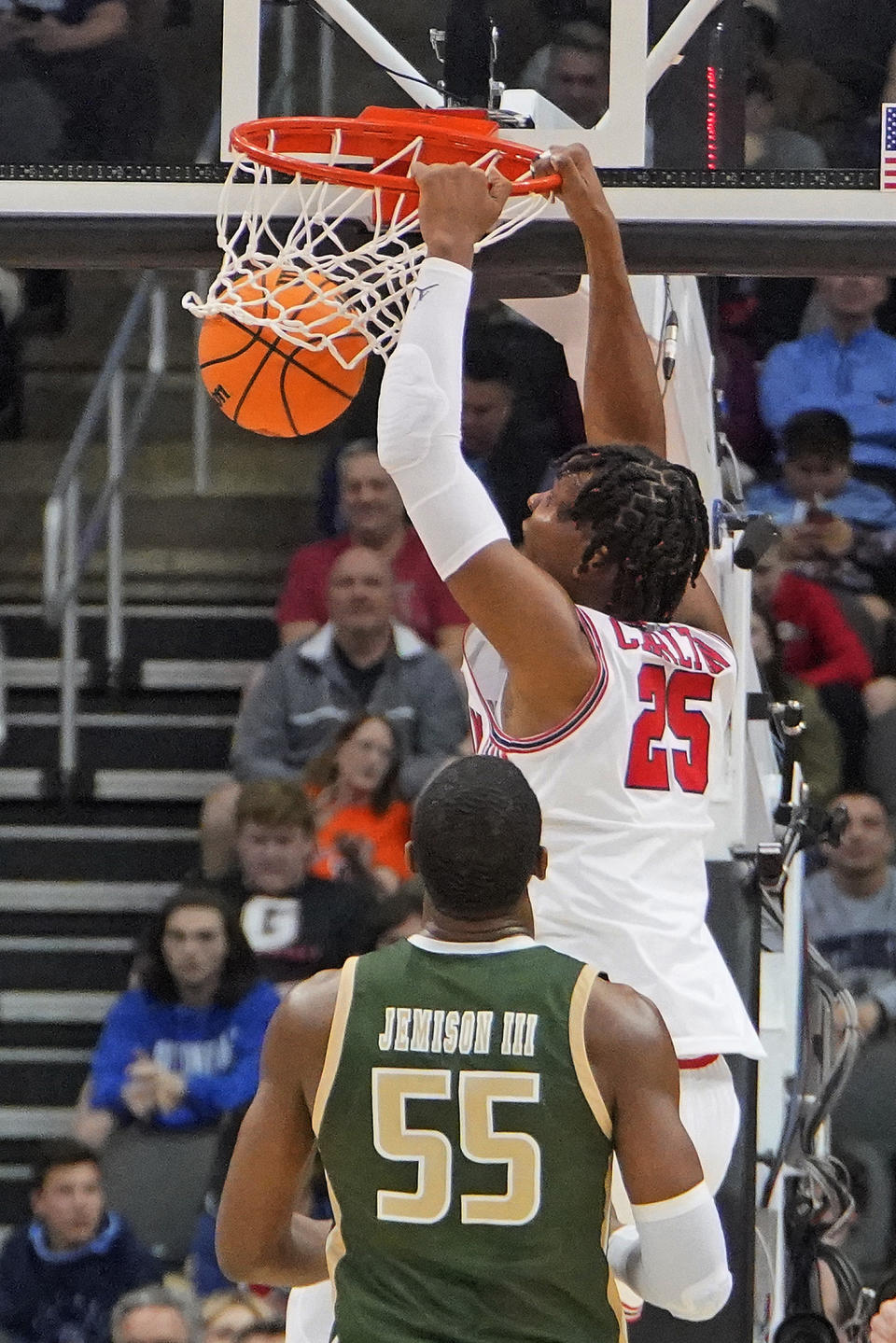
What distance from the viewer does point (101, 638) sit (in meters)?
9.09

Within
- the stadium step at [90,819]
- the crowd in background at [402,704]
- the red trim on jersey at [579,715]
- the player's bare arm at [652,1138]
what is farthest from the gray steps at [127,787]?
the player's bare arm at [652,1138]

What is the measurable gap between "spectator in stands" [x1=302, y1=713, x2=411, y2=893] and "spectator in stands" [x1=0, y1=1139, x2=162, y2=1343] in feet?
4.01

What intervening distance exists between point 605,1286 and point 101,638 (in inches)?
260

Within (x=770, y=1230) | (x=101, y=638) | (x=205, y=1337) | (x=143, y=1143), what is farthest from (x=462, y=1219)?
(x=101, y=638)

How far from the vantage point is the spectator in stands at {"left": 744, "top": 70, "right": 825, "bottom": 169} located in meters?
8.92

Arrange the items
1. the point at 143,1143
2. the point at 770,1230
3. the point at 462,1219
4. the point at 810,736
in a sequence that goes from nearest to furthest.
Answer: the point at 462,1219
the point at 770,1230
the point at 143,1143
the point at 810,736

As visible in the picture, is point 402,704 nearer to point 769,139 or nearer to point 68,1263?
point 68,1263

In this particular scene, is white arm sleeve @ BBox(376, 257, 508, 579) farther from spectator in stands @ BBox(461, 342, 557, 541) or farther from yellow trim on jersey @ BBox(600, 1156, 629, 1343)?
spectator in stands @ BBox(461, 342, 557, 541)

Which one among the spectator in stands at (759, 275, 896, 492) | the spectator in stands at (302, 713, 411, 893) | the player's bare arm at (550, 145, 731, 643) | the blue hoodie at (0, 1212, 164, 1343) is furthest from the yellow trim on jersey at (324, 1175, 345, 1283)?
the spectator in stands at (759, 275, 896, 492)

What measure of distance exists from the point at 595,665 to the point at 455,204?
30.2 inches

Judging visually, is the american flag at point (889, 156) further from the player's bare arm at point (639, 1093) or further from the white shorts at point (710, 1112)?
the player's bare arm at point (639, 1093)

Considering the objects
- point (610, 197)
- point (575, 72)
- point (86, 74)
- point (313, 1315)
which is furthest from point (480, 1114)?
point (86, 74)

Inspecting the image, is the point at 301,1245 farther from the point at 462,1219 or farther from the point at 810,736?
the point at 810,736

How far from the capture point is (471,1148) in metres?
2.70
